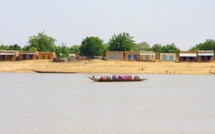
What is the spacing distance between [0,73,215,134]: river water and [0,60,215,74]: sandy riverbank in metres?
29.0

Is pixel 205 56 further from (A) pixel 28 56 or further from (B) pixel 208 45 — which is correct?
(A) pixel 28 56

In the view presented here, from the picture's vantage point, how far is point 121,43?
371 ft

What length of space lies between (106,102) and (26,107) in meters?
7.96

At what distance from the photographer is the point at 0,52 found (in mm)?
107812

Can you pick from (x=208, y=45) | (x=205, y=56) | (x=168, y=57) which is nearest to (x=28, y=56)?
(x=168, y=57)

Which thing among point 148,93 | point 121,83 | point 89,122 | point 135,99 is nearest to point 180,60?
point 121,83

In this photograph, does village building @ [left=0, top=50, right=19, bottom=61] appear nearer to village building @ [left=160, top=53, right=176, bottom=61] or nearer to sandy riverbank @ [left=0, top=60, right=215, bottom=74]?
sandy riverbank @ [left=0, top=60, right=215, bottom=74]

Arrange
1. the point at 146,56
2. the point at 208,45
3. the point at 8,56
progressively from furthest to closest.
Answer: the point at 208,45
the point at 8,56
the point at 146,56

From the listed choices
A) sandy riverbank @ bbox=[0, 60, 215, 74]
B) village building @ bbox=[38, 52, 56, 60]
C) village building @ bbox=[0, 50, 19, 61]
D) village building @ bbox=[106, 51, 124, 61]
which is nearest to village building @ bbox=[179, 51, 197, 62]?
sandy riverbank @ bbox=[0, 60, 215, 74]

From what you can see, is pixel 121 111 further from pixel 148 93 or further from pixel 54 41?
pixel 54 41

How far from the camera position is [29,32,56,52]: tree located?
4972 inches

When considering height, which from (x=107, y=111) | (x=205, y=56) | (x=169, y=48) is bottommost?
(x=107, y=111)

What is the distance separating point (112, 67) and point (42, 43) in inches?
1498

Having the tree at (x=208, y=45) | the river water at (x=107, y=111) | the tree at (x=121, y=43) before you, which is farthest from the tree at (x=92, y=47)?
the river water at (x=107, y=111)
